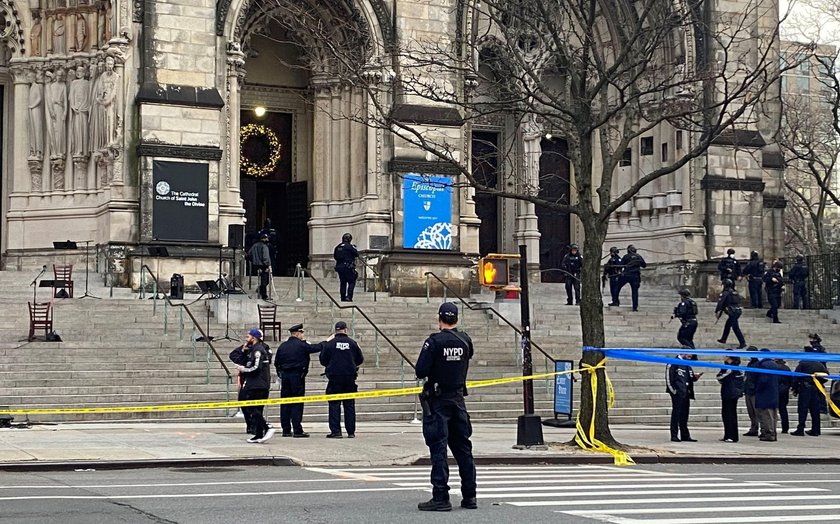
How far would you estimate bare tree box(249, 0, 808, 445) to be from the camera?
68.1ft

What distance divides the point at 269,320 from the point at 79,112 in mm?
8853

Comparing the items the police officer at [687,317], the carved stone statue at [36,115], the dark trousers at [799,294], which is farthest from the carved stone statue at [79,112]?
the dark trousers at [799,294]

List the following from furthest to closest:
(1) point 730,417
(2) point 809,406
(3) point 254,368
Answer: (2) point 809,406, (1) point 730,417, (3) point 254,368

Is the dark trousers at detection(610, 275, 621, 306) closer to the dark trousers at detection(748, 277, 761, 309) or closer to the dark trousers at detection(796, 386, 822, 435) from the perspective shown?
the dark trousers at detection(748, 277, 761, 309)

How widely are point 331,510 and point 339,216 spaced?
2548 cm

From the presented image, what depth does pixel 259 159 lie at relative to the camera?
39375 mm

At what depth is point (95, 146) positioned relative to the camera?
3359cm

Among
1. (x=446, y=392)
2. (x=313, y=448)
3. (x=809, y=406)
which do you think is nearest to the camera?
(x=446, y=392)

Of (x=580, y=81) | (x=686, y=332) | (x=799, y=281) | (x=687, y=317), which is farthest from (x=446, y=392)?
(x=799, y=281)

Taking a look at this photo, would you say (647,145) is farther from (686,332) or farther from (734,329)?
(686,332)

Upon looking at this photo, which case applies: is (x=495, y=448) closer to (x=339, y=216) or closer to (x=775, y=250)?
(x=339, y=216)

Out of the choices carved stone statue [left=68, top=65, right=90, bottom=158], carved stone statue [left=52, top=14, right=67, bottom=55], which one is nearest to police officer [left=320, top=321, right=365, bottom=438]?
carved stone statue [left=68, top=65, right=90, bottom=158]

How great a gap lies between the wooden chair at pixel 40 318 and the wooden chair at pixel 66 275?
1.58m

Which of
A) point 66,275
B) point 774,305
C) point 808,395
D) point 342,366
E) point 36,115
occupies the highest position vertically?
point 36,115
